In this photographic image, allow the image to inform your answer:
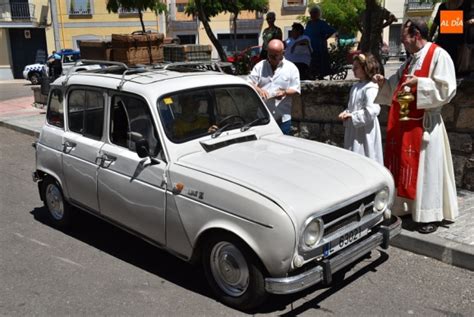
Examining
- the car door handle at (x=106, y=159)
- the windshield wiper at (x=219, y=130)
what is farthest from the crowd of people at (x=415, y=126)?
the car door handle at (x=106, y=159)

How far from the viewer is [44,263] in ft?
16.2

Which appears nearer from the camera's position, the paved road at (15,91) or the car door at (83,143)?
the car door at (83,143)

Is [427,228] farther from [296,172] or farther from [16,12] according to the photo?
[16,12]

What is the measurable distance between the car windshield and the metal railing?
33.8 meters

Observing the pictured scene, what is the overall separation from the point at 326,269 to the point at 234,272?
716mm

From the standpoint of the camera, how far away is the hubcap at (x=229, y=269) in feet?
12.5

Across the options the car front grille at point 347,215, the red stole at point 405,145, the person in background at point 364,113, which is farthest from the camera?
the person in background at point 364,113

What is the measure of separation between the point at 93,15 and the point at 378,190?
117ft

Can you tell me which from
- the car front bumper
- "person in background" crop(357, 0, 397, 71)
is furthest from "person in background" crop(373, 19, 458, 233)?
"person in background" crop(357, 0, 397, 71)

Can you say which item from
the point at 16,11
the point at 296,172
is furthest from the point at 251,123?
the point at 16,11

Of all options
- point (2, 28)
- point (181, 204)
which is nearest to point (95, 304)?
point (181, 204)

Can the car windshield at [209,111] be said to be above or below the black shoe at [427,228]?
above

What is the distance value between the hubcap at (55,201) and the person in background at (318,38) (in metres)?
6.01

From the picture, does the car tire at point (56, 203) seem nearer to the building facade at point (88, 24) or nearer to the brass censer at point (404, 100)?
the brass censer at point (404, 100)
